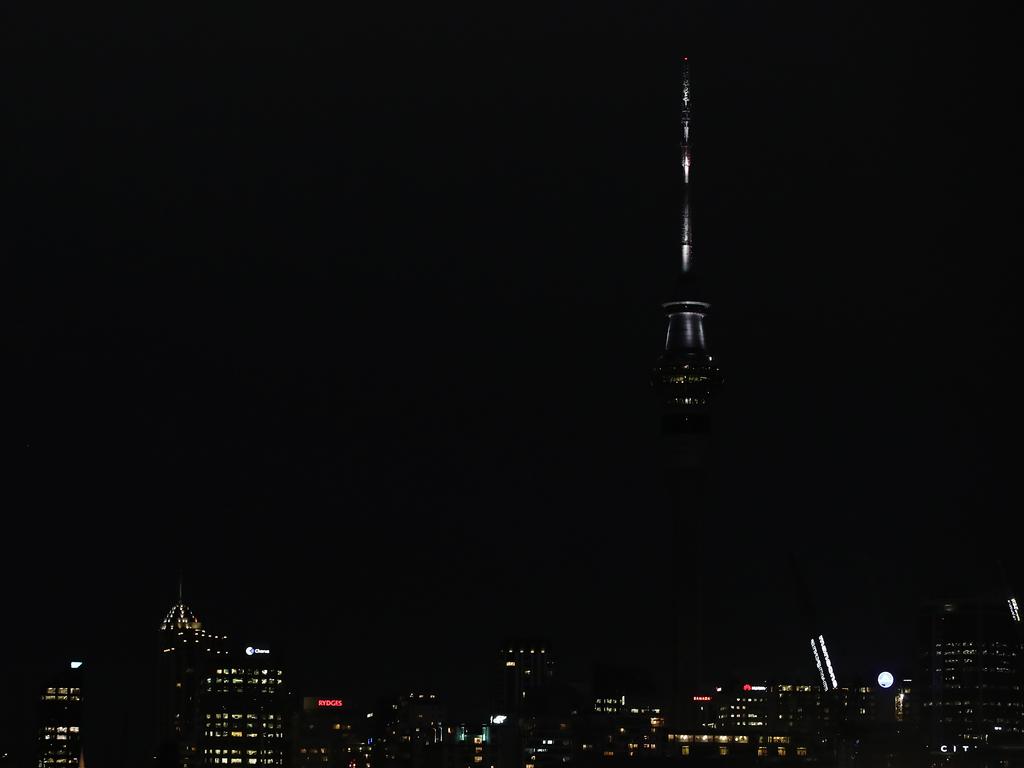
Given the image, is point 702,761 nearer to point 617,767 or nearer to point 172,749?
point 617,767

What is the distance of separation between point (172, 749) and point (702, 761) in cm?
7040

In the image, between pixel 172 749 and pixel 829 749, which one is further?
pixel 829 749

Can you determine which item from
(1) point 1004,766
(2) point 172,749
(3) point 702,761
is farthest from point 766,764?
(2) point 172,749

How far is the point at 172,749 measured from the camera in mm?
135750

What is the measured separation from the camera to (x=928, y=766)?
191 metres

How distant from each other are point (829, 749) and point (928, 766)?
36.7ft

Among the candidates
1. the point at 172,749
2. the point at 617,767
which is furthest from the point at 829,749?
the point at 172,749

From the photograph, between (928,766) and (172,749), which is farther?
(928,766)

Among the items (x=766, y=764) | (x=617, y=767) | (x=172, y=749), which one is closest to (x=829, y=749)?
(x=766, y=764)

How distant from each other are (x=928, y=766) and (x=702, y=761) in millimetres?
21315

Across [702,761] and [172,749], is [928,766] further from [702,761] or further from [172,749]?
[172,749]

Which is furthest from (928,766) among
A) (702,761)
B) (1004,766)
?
(702,761)

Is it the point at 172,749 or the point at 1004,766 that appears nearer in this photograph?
the point at 172,749

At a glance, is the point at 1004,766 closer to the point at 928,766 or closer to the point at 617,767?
the point at 928,766
